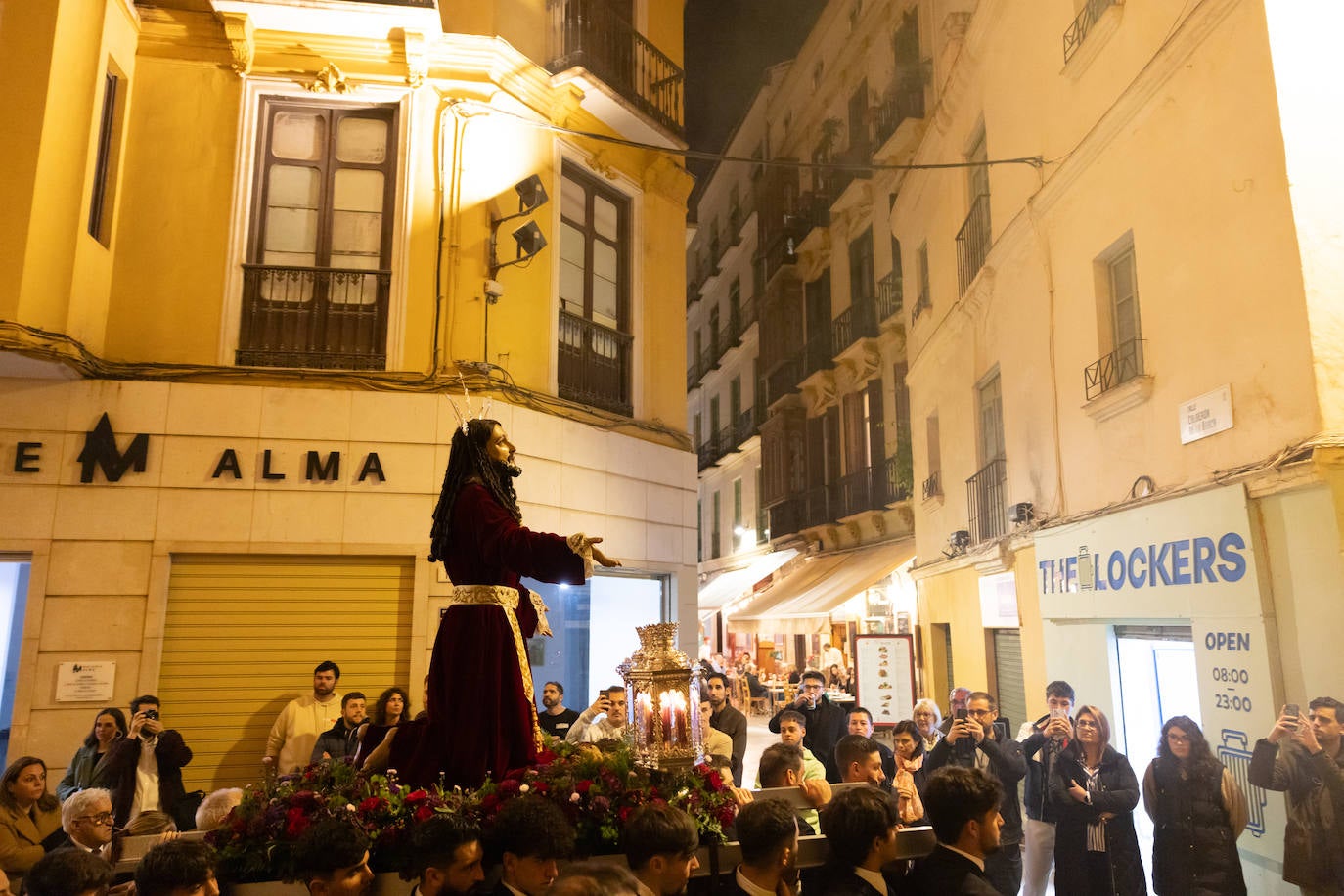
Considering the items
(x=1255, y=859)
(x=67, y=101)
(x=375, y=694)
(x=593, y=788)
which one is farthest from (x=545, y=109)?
(x=1255, y=859)

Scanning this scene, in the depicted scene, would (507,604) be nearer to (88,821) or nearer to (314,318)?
(88,821)

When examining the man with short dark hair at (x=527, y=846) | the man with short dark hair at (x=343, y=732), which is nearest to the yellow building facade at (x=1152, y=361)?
the man with short dark hair at (x=527, y=846)

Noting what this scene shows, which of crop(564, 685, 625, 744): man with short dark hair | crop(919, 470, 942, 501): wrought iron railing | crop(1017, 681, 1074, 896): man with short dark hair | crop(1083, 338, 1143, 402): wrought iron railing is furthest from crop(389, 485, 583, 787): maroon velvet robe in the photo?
crop(919, 470, 942, 501): wrought iron railing

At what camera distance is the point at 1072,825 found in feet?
17.3

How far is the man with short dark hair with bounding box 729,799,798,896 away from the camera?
2.94m

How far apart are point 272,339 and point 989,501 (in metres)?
7.17

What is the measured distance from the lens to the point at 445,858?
289 cm

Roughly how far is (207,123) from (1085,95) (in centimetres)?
696

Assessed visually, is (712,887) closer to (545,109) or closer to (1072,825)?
(1072,825)

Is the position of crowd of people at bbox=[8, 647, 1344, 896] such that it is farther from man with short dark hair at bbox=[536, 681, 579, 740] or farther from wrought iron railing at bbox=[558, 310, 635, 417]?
wrought iron railing at bbox=[558, 310, 635, 417]

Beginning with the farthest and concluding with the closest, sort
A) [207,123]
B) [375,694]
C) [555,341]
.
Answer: [555,341], [207,123], [375,694]

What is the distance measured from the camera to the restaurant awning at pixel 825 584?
14.1m

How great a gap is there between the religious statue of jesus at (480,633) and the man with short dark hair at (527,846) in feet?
2.21

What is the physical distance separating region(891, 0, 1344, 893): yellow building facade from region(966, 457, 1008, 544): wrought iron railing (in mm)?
49
